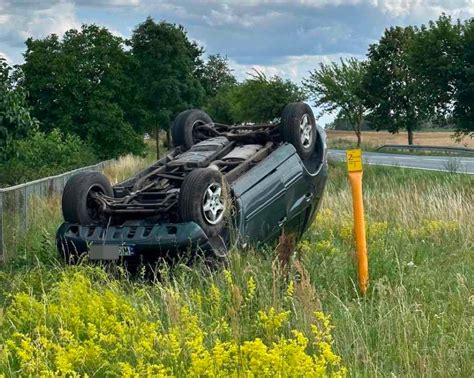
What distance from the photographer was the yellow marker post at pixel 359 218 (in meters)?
6.59

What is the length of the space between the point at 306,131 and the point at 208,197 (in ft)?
6.61

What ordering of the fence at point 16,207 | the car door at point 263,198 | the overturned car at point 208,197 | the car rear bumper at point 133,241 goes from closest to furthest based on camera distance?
the car rear bumper at point 133,241 → the overturned car at point 208,197 → the car door at point 263,198 → the fence at point 16,207

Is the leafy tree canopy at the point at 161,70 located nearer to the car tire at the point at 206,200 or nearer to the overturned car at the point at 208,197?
the overturned car at the point at 208,197

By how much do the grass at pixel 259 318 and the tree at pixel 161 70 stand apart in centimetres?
4154

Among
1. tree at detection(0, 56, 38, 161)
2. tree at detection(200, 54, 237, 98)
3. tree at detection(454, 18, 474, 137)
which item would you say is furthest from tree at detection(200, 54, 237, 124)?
tree at detection(0, 56, 38, 161)

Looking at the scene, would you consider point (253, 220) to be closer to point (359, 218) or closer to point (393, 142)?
point (359, 218)

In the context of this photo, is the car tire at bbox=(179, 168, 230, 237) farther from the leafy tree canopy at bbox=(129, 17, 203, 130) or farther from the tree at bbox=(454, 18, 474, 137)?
the leafy tree canopy at bbox=(129, 17, 203, 130)

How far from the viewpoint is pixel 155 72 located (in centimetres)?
4953

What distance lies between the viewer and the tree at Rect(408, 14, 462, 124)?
3959cm

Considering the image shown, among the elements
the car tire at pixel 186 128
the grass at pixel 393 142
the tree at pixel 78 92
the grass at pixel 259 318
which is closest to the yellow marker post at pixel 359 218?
the grass at pixel 259 318

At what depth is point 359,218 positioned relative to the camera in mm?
6785

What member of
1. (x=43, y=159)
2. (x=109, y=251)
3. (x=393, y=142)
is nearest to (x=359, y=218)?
(x=109, y=251)

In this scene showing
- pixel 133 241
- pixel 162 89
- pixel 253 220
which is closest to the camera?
pixel 133 241

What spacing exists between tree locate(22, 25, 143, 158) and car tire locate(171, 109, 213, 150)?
96.7 ft
